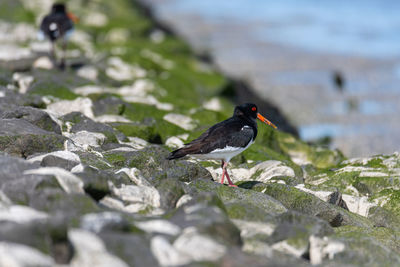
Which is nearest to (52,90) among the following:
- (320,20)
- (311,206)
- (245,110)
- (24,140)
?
(24,140)

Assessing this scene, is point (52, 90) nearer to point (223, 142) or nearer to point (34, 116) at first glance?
point (34, 116)

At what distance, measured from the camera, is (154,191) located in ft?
20.0

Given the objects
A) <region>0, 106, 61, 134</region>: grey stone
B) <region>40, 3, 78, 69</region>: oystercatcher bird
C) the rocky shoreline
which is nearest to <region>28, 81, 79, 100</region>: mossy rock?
the rocky shoreline

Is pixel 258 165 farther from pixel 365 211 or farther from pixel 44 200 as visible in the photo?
pixel 44 200

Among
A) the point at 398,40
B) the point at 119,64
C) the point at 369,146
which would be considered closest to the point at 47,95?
the point at 119,64

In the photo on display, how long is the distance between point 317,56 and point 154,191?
17623 mm

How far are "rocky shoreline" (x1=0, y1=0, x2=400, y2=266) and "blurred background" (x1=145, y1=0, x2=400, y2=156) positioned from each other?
3.25 meters

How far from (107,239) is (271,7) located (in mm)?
35742

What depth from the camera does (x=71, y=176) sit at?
5602 millimetres

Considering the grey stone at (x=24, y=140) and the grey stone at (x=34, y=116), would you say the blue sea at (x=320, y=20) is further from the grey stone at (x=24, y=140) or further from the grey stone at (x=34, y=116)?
the grey stone at (x=24, y=140)

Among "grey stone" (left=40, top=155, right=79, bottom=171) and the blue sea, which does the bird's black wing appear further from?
the blue sea

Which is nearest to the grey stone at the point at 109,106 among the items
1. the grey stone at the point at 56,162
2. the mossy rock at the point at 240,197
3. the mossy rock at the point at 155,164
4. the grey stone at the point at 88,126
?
the grey stone at the point at 88,126

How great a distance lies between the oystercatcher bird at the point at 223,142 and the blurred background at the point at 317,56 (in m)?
5.55

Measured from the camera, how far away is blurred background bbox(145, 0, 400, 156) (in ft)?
49.1
